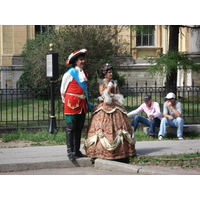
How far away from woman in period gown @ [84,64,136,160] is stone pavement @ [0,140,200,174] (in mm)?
222

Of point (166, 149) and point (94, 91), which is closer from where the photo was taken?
point (166, 149)

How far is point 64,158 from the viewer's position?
763 cm

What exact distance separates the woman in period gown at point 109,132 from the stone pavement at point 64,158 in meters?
0.22

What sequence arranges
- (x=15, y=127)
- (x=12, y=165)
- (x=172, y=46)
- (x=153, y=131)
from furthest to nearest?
(x=172, y=46)
(x=15, y=127)
(x=153, y=131)
(x=12, y=165)

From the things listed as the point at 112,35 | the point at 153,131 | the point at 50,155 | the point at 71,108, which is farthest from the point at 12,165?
the point at 112,35

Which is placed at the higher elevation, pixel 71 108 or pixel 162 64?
pixel 162 64

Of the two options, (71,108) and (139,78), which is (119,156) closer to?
(71,108)

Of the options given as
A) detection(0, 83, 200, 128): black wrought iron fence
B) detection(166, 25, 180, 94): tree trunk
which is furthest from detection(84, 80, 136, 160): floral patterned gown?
detection(166, 25, 180, 94): tree trunk

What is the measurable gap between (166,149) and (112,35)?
293 inches

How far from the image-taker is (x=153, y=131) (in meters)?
10.2

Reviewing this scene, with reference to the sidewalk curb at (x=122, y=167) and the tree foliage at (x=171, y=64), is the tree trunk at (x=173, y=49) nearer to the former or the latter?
the tree foliage at (x=171, y=64)

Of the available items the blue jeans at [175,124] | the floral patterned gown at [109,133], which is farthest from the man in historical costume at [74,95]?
the blue jeans at [175,124]

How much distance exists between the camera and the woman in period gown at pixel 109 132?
7340mm

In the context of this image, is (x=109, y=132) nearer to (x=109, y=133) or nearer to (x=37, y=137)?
(x=109, y=133)
